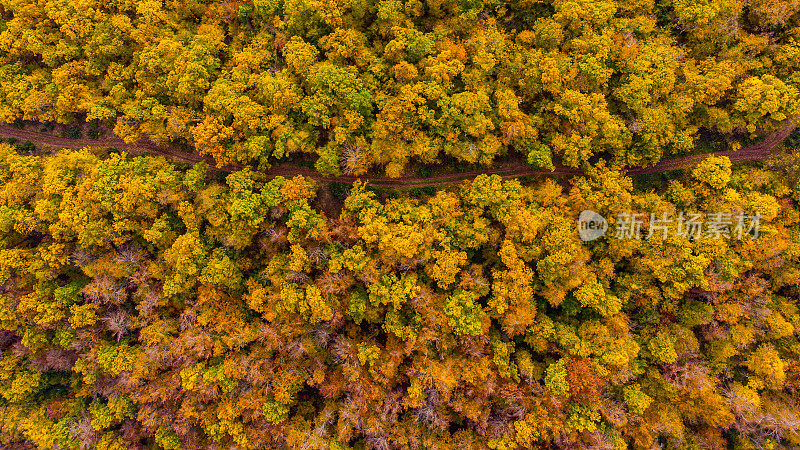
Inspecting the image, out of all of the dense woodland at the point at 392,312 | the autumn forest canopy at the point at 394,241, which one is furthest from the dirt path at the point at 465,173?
the dense woodland at the point at 392,312

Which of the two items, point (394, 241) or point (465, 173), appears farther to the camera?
point (465, 173)

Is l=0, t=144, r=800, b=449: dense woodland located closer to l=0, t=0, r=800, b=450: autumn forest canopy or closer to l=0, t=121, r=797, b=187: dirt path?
l=0, t=0, r=800, b=450: autumn forest canopy

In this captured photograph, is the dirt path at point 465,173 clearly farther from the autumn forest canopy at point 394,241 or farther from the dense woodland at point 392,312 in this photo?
the dense woodland at point 392,312

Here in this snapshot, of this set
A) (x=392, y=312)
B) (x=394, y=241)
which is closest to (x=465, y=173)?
(x=394, y=241)

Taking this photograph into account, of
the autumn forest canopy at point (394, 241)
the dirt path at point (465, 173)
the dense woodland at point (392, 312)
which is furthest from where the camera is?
the dirt path at point (465, 173)

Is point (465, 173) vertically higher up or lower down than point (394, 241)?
higher up

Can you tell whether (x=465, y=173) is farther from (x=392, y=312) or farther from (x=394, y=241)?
(x=392, y=312)

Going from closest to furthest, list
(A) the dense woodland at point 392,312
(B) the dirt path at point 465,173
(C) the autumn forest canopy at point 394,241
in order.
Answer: (A) the dense woodland at point 392,312
(C) the autumn forest canopy at point 394,241
(B) the dirt path at point 465,173

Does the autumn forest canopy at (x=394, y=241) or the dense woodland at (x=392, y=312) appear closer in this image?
the dense woodland at (x=392, y=312)

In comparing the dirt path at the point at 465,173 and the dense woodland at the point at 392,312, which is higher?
the dirt path at the point at 465,173

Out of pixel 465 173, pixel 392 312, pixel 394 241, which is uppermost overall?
pixel 465 173
